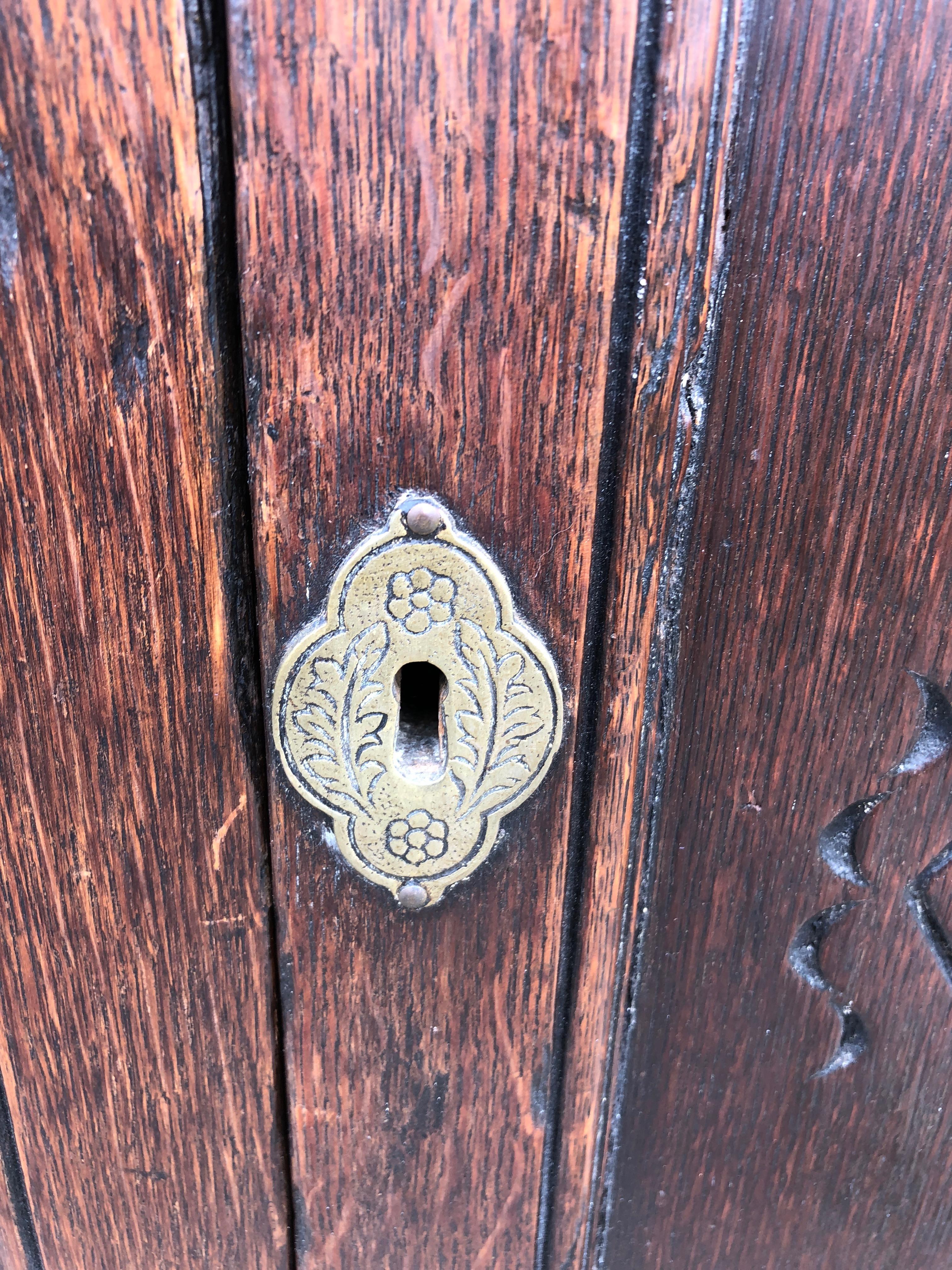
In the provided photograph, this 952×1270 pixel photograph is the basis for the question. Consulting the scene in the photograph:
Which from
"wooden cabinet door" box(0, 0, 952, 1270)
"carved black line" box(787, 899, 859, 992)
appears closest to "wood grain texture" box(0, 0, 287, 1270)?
"wooden cabinet door" box(0, 0, 952, 1270)

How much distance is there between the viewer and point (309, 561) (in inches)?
13.4

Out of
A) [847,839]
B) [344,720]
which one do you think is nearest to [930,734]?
[847,839]

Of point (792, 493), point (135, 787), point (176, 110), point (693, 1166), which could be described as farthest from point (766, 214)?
point (693, 1166)

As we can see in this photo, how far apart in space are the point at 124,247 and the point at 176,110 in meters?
0.05

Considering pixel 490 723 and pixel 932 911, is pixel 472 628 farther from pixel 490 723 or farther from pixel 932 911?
pixel 932 911

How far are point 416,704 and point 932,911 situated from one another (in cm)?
29

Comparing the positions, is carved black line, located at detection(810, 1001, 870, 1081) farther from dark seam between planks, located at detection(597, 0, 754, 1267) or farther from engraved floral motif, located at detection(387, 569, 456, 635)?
engraved floral motif, located at detection(387, 569, 456, 635)

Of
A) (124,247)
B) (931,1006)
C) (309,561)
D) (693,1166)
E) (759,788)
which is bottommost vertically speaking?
(693,1166)

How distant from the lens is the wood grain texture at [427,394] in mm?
281

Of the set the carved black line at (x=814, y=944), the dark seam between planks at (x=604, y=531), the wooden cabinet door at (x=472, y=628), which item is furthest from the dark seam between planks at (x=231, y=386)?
the carved black line at (x=814, y=944)

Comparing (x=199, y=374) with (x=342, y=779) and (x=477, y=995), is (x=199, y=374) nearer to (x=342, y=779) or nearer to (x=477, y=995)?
(x=342, y=779)

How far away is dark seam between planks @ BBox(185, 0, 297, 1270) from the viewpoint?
0.28 meters

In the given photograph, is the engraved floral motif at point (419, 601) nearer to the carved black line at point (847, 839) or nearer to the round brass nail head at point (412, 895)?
the round brass nail head at point (412, 895)

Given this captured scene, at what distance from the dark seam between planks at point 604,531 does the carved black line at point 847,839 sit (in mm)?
124
